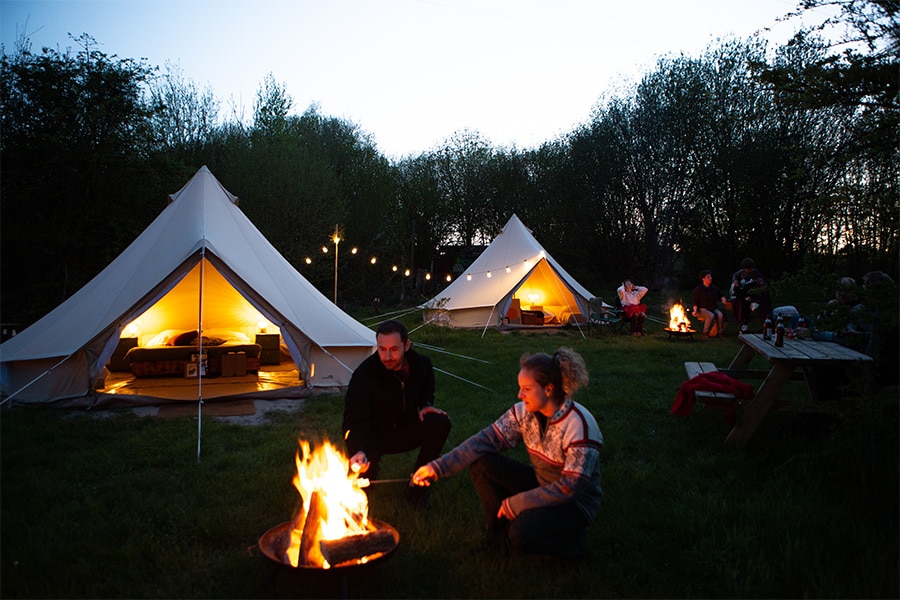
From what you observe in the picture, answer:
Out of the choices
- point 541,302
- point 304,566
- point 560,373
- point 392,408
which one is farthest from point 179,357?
point 541,302

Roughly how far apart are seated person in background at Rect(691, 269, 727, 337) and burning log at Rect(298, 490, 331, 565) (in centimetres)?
930

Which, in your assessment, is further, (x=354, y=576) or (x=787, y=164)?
(x=787, y=164)

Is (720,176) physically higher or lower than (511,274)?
higher

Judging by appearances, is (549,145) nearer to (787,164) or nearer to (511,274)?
(787,164)

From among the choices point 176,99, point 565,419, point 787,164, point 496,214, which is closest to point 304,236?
point 176,99

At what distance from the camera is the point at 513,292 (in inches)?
456

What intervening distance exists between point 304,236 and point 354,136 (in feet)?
22.5

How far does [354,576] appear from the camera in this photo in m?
2.42

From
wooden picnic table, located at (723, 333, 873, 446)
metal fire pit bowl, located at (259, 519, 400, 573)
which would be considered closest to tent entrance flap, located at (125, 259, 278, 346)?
metal fire pit bowl, located at (259, 519, 400, 573)

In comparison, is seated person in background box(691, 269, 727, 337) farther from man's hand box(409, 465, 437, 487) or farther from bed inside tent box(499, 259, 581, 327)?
man's hand box(409, 465, 437, 487)

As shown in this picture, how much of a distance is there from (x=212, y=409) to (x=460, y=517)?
10.7 feet

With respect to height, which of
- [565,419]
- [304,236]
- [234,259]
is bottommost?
[565,419]

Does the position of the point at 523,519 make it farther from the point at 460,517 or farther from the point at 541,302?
the point at 541,302

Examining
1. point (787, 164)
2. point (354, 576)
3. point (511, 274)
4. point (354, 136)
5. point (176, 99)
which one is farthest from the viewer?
point (354, 136)
